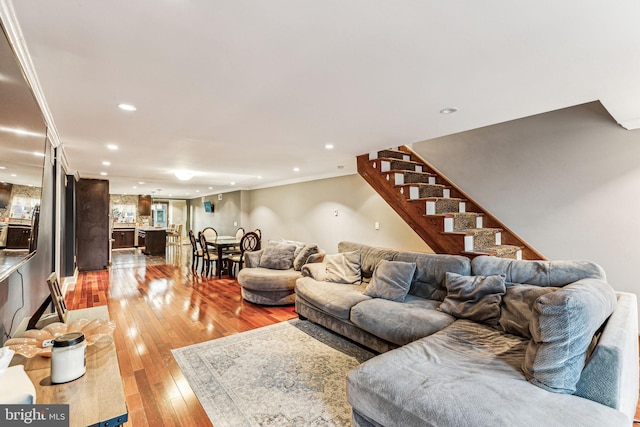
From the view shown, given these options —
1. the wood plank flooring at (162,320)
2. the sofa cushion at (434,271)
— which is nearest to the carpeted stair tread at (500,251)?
the sofa cushion at (434,271)

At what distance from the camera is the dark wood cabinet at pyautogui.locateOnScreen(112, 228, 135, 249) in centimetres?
1162

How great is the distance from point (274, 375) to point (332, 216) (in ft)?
13.5

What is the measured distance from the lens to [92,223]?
6.88m

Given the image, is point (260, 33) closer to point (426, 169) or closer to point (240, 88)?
point (240, 88)

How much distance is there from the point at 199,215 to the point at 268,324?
1077cm

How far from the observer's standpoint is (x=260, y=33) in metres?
1.46

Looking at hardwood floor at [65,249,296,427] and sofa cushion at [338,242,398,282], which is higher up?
sofa cushion at [338,242,398,282]

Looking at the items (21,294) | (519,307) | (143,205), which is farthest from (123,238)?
(519,307)

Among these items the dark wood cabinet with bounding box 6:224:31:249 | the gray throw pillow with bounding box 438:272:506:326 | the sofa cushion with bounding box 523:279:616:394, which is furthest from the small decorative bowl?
the gray throw pillow with bounding box 438:272:506:326

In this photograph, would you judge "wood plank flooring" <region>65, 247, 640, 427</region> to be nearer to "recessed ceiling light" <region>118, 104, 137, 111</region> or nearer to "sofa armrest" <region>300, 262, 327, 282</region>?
"sofa armrest" <region>300, 262, 327, 282</region>

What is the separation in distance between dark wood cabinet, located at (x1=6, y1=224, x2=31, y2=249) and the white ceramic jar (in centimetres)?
53

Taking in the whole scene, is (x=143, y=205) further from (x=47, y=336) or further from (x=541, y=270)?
(x=541, y=270)

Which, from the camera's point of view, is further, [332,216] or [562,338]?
[332,216]

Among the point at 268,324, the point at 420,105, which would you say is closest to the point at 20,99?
the point at 420,105
